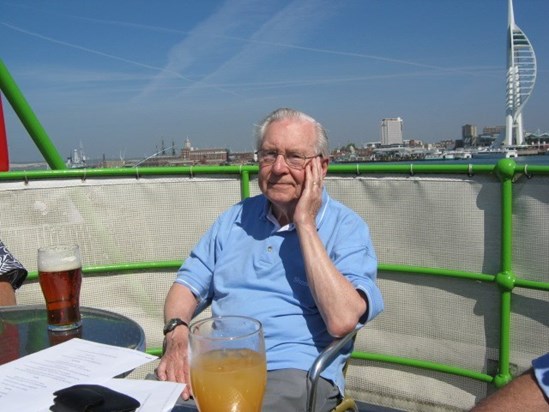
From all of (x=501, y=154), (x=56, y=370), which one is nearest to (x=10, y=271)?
(x=56, y=370)

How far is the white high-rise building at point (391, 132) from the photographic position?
20.1 feet

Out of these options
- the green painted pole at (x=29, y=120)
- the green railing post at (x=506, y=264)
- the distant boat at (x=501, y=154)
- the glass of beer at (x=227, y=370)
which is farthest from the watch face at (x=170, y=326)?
the distant boat at (x=501, y=154)

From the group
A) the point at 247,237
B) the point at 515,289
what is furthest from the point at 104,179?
the point at 515,289

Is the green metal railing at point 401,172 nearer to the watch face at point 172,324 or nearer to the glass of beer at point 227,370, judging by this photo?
the watch face at point 172,324

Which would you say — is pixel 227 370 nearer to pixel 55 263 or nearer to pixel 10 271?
pixel 55 263

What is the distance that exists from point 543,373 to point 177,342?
3.70 ft

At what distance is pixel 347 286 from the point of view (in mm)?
1900

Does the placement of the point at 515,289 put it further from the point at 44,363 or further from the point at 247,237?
the point at 44,363

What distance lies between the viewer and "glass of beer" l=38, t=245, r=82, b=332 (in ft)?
5.46

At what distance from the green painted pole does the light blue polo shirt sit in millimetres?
1641

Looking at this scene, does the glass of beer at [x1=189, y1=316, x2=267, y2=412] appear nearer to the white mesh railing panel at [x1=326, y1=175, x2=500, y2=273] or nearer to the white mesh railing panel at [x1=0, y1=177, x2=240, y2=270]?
the white mesh railing panel at [x1=326, y1=175, x2=500, y2=273]

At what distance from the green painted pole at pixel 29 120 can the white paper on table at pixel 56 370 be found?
2.28 metres

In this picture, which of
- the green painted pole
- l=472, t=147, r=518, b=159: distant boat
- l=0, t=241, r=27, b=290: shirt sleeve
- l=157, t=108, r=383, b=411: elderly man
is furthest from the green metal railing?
l=0, t=241, r=27, b=290: shirt sleeve

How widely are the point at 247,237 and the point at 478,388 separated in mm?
1667
